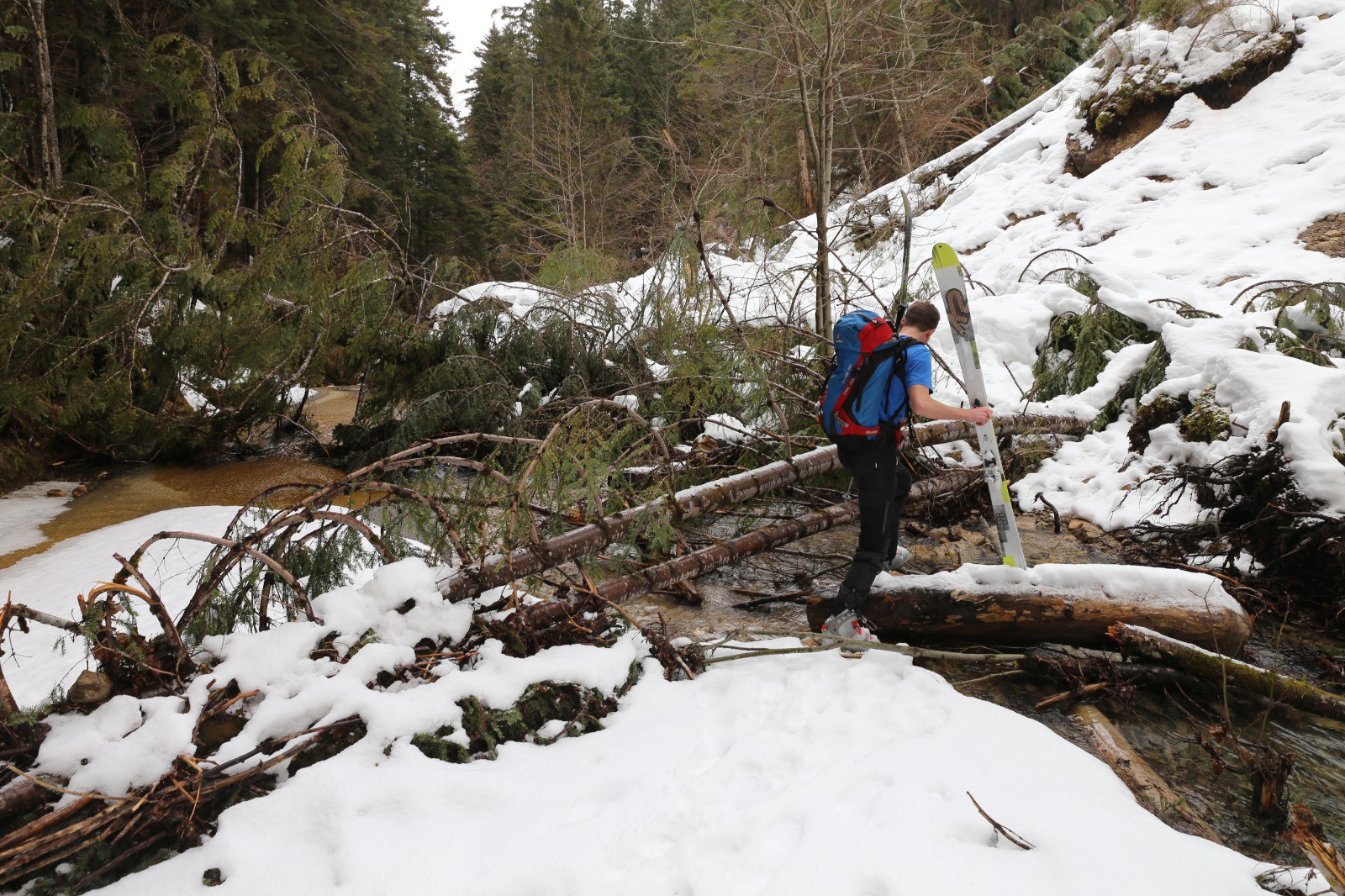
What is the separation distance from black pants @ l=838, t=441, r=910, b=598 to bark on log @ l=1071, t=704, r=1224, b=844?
1.06m

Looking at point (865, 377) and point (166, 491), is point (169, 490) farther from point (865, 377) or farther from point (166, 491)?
point (865, 377)

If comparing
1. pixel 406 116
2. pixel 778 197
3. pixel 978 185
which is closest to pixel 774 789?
pixel 978 185

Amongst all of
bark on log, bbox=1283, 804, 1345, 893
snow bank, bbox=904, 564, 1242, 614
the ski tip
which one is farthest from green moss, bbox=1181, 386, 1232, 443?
bark on log, bbox=1283, 804, 1345, 893

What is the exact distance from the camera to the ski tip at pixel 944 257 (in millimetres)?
4070

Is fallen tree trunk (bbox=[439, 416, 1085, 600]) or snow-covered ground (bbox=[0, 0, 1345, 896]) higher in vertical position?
fallen tree trunk (bbox=[439, 416, 1085, 600])

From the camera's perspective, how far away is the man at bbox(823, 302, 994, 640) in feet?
10.8

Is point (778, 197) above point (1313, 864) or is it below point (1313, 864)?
above

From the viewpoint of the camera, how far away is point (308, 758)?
2125mm

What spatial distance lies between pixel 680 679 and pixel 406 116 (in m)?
23.0

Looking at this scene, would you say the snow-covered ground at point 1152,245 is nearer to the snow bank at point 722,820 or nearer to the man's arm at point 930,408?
the man's arm at point 930,408

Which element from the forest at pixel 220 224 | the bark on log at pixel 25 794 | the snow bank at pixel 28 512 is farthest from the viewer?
the forest at pixel 220 224

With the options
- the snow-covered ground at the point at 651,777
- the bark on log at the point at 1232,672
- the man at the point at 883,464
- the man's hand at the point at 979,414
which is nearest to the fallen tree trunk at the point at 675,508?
the snow-covered ground at the point at 651,777

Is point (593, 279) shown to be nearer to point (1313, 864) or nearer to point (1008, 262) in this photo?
point (1008, 262)

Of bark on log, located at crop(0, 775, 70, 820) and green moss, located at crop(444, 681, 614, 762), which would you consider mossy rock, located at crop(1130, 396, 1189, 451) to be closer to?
green moss, located at crop(444, 681, 614, 762)
